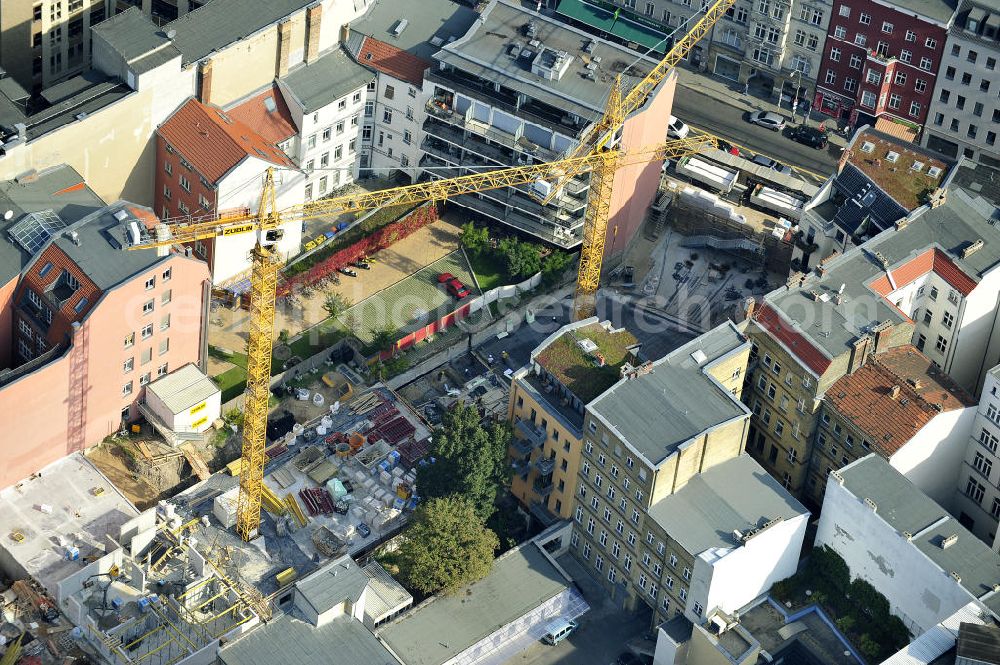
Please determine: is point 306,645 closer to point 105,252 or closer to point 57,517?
point 57,517

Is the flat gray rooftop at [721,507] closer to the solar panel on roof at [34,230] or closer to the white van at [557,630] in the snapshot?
the white van at [557,630]

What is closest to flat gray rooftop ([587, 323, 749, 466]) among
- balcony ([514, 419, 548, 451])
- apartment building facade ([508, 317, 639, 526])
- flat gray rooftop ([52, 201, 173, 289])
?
apartment building facade ([508, 317, 639, 526])

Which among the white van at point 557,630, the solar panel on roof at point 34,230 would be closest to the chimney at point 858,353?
the white van at point 557,630

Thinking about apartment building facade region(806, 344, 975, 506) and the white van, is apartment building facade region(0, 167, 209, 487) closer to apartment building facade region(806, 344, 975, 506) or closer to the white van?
the white van

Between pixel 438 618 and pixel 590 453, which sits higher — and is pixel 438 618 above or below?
below

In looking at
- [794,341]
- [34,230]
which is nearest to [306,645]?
[34,230]

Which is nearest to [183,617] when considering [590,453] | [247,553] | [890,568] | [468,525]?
[247,553]

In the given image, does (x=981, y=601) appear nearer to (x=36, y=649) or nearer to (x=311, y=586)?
(x=311, y=586)
